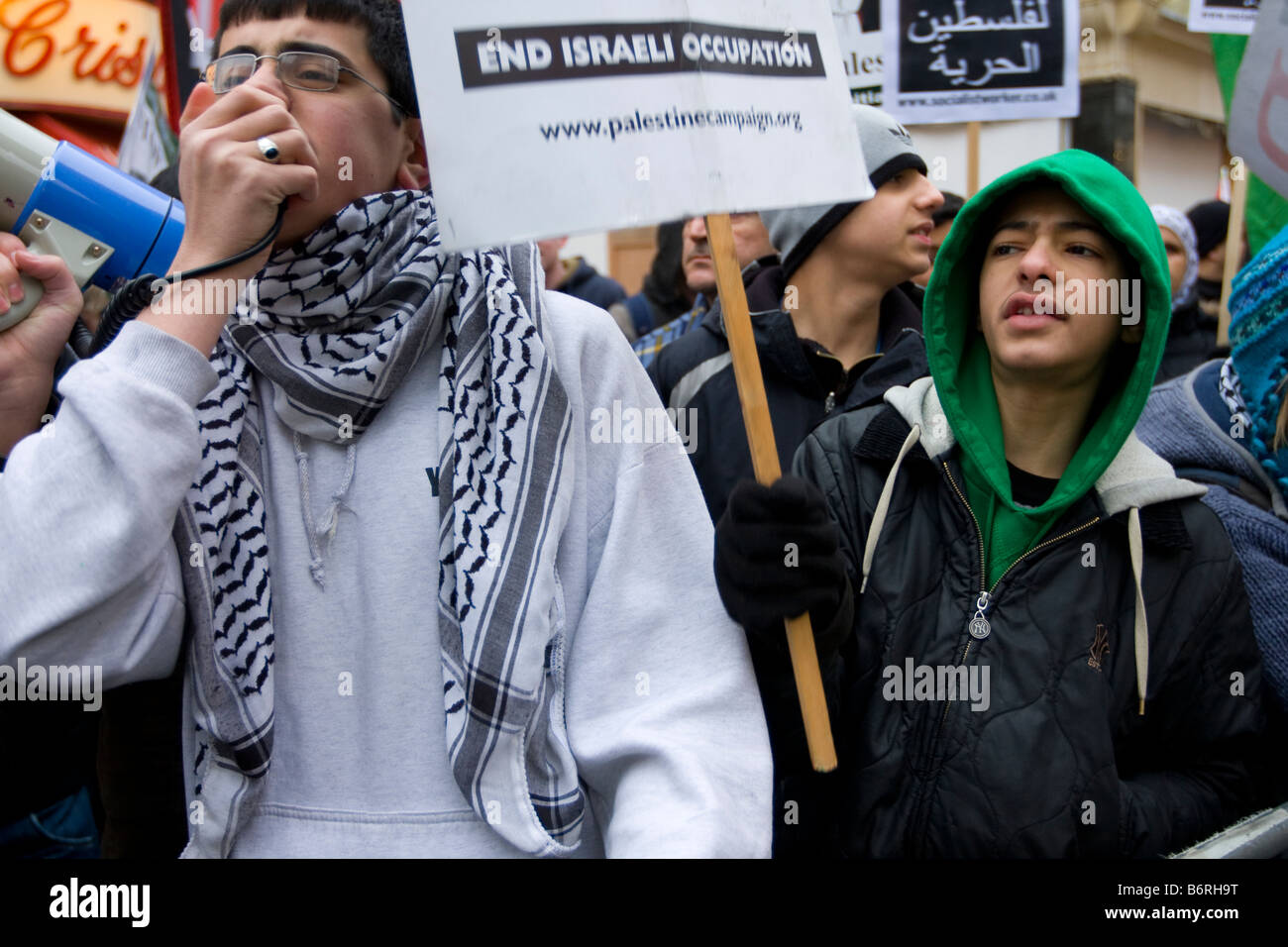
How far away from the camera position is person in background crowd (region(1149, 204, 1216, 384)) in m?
4.20

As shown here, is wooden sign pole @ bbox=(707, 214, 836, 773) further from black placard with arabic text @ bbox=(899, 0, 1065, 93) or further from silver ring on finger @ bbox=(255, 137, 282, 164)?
black placard with arabic text @ bbox=(899, 0, 1065, 93)

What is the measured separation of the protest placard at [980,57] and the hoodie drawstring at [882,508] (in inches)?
87.8

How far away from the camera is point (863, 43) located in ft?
14.0

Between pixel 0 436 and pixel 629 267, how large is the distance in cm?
1241

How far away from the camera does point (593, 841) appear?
1490 millimetres

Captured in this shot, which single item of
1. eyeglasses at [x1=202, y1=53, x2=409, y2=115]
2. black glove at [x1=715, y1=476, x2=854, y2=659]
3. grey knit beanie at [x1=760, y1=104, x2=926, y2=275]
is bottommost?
black glove at [x1=715, y1=476, x2=854, y2=659]

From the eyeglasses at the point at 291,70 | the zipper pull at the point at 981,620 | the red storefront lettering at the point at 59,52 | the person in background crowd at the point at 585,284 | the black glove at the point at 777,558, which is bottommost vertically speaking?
the zipper pull at the point at 981,620

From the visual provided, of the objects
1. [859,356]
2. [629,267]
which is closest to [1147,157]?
[629,267]

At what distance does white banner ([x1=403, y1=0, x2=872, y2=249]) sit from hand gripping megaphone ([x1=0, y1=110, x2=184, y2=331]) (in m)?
0.66

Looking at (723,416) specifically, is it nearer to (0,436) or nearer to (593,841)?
(593,841)

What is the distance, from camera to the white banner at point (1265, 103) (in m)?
2.97

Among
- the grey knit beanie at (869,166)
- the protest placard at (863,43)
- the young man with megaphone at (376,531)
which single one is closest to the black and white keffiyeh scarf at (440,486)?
the young man with megaphone at (376,531)

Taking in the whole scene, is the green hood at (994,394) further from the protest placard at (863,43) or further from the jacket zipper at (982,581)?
the protest placard at (863,43)

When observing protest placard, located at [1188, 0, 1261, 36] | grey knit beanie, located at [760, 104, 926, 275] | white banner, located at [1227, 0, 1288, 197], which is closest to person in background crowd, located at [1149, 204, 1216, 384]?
protest placard, located at [1188, 0, 1261, 36]
